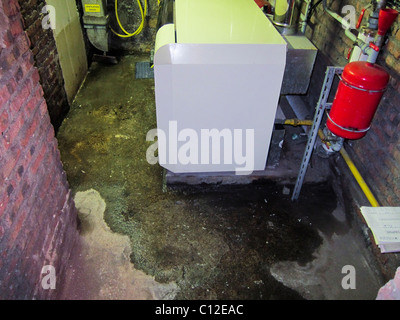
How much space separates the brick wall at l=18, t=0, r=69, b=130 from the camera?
2578mm

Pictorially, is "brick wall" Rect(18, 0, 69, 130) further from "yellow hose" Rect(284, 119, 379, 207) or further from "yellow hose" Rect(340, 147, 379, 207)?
"yellow hose" Rect(340, 147, 379, 207)

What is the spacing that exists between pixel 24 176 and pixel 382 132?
209 centimetres

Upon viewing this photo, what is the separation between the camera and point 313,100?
2980mm

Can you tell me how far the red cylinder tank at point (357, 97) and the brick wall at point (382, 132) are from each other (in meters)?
0.18

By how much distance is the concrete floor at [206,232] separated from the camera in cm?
191

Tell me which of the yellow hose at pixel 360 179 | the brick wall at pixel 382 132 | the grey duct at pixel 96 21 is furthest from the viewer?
the grey duct at pixel 96 21

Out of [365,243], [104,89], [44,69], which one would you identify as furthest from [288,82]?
[104,89]

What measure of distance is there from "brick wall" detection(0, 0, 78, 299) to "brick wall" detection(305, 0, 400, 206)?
6.55ft

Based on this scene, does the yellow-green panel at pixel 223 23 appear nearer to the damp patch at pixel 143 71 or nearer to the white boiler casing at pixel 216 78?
the white boiler casing at pixel 216 78

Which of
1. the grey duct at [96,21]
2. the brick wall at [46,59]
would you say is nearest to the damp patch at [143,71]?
the grey duct at [96,21]

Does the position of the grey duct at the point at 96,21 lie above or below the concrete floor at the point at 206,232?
above

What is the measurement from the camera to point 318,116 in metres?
2.09

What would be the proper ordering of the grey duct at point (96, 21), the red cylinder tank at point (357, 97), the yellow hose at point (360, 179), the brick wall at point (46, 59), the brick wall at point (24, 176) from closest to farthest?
the brick wall at point (24, 176), the red cylinder tank at point (357, 97), the yellow hose at point (360, 179), the brick wall at point (46, 59), the grey duct at point (96, 21)

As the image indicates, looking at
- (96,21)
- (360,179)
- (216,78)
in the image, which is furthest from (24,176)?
(96,21)
